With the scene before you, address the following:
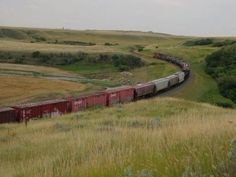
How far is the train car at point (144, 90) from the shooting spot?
62.1 metres

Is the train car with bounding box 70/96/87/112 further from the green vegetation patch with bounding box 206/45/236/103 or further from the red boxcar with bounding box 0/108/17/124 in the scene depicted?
the green vegetation patch with bounding box 206/45/236/103

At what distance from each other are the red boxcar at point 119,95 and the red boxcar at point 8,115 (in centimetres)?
1470

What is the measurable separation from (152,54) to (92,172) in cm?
13838

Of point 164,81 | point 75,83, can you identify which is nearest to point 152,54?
point 75,83

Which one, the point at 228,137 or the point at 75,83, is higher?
the point at 228,137

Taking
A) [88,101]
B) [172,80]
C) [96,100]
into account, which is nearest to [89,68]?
[172,80]

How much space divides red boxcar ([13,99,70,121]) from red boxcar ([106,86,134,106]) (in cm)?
780

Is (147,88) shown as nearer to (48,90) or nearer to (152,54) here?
(48,90)

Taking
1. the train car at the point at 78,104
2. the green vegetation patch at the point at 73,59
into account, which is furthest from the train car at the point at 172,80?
the green vegetation patch at the point at 73,59

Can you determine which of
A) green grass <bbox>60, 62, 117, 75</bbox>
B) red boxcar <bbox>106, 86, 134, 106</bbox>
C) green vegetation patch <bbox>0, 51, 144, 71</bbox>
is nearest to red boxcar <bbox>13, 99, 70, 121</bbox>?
red boxcar <bbox>106, 86, 134, 106</bbox>

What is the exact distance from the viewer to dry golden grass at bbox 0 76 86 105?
219 feet

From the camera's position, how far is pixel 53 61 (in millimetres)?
127062

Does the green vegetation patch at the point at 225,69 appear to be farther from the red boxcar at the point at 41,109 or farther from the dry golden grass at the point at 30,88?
the red boxcar at the point at 41,109

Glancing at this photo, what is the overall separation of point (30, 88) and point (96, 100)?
25840 mm
